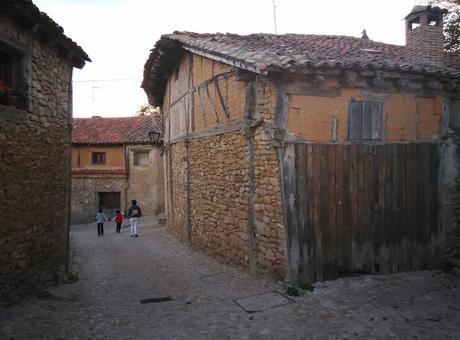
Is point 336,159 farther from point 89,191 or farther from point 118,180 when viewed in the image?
point 89,191

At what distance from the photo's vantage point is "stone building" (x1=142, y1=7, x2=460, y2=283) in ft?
21.1

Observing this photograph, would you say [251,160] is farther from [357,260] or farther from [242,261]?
[357,260]

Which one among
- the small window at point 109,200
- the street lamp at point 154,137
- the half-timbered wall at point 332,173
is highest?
the street lamp at point 154,137

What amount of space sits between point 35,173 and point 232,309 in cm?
400

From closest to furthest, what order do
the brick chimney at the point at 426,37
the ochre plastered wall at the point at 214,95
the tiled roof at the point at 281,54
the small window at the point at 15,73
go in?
the tiled roof at the point at 281,54 < the small window at the point at 15,73 < the ochre plastered wall at the point at 214,95 < the brick chimney at the point at 426,37

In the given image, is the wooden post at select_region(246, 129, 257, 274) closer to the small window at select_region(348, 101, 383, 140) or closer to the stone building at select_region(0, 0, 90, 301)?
the small window at select_region(348, 101, 383, 140)

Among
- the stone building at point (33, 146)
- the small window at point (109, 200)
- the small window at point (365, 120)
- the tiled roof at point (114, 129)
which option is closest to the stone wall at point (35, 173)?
the stone building at point (33, 146)

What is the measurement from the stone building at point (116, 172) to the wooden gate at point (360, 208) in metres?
16.2

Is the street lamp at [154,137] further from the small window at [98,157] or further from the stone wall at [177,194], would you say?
the stone wall at [177,194]

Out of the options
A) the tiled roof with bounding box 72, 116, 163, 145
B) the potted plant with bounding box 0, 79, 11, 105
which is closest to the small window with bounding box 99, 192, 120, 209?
the tiled roof with bounding box 72, 116, 163, 145

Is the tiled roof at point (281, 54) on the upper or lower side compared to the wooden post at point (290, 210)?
upper

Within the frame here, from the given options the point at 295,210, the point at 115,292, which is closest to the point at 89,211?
the point at 115,292

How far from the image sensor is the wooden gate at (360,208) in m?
6.48

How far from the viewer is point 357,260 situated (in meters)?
6.84
